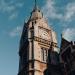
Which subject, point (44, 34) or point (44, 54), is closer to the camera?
point (44, 54)

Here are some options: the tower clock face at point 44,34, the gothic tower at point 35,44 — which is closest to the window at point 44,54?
the gothic tower at point 35,44

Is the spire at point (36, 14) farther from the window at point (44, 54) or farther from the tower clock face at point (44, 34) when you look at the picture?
the window at point (44, 54)

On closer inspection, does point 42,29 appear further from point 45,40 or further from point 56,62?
point 56,62

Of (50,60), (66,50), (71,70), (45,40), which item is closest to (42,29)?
(45,40)

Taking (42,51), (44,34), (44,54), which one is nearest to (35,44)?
(42,51)

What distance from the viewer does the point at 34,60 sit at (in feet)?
156

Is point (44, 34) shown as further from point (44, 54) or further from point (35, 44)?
point (44, 54)

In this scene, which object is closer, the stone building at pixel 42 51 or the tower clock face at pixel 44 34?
the stone building at pixel 42 51

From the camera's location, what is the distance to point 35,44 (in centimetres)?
5038

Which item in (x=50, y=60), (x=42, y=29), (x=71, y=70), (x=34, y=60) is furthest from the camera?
(x=42, y=29)

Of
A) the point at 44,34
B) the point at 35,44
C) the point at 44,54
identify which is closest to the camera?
the point at 35,44

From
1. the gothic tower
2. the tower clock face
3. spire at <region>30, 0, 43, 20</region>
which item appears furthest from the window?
spire at <region>30, 0, 43, 20</region>

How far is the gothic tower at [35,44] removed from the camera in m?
47.6

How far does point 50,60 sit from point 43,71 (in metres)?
3.68
